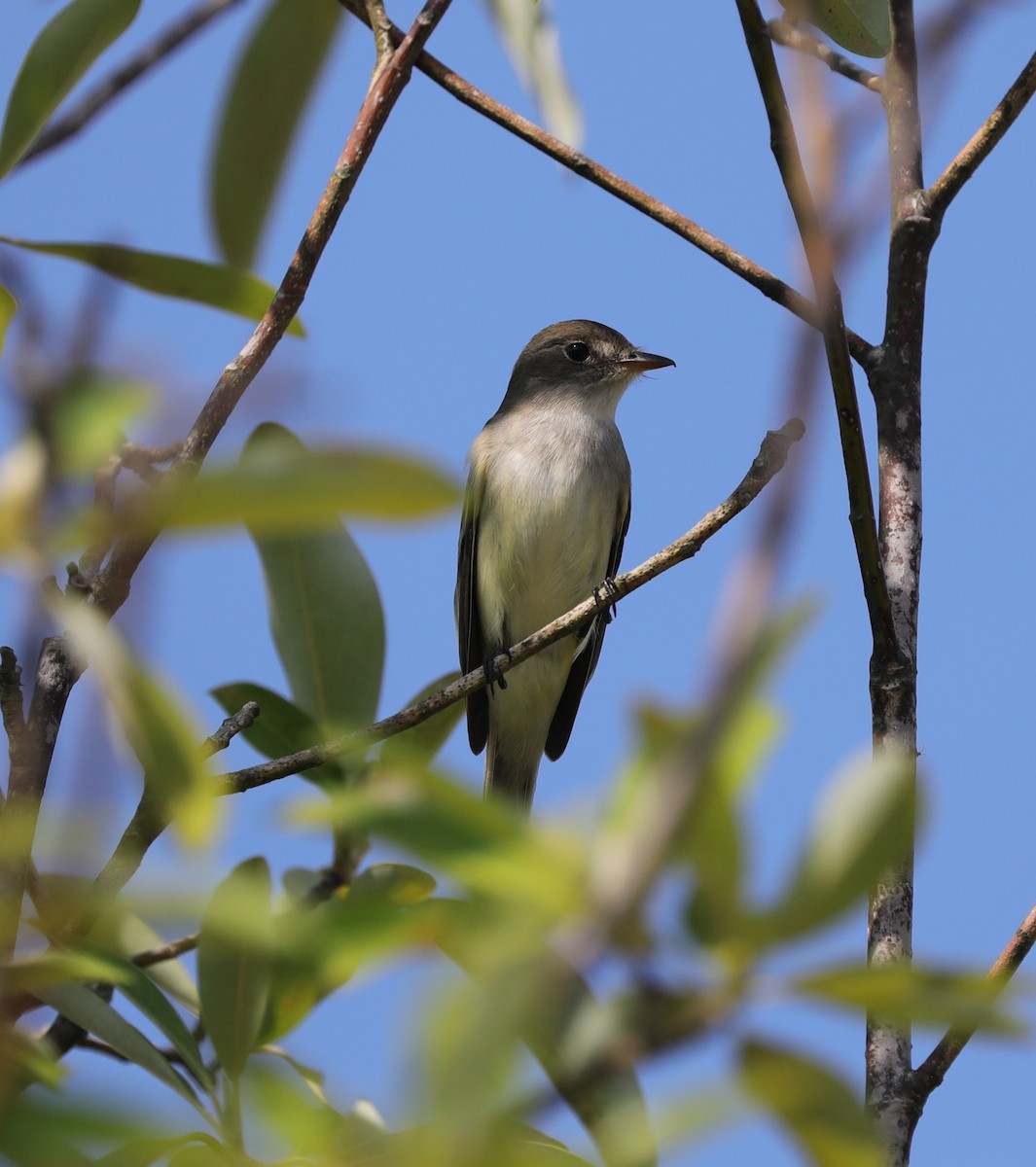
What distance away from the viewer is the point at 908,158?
9.96 ft

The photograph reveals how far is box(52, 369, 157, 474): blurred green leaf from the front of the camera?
110 centimetres

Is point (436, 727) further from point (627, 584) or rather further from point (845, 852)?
point (845, 852)

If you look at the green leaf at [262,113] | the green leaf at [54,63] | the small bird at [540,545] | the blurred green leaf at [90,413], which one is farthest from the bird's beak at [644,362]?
the blurred green leaf at [90,413]

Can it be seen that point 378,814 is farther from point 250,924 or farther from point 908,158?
point 908,158

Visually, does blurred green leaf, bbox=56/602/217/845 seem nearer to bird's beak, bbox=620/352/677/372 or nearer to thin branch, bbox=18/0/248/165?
thin branch, bbox=18/0/248/165

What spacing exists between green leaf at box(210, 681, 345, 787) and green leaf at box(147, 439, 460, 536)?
8.65ft

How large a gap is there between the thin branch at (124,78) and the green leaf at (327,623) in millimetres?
1060

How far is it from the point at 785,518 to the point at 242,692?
2.86 metres

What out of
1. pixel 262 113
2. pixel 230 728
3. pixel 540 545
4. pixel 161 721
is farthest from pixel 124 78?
pixel 540 545

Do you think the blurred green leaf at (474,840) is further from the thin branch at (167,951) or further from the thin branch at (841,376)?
the thin branch at (167,951)

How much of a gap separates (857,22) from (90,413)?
154 cm

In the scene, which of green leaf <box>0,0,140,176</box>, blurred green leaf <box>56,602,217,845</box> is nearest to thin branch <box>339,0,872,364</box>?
green leaf <box>0,0,140,176</box>

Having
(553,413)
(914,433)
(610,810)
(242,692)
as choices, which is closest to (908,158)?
(914,433)

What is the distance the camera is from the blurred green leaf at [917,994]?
79 centimetres
